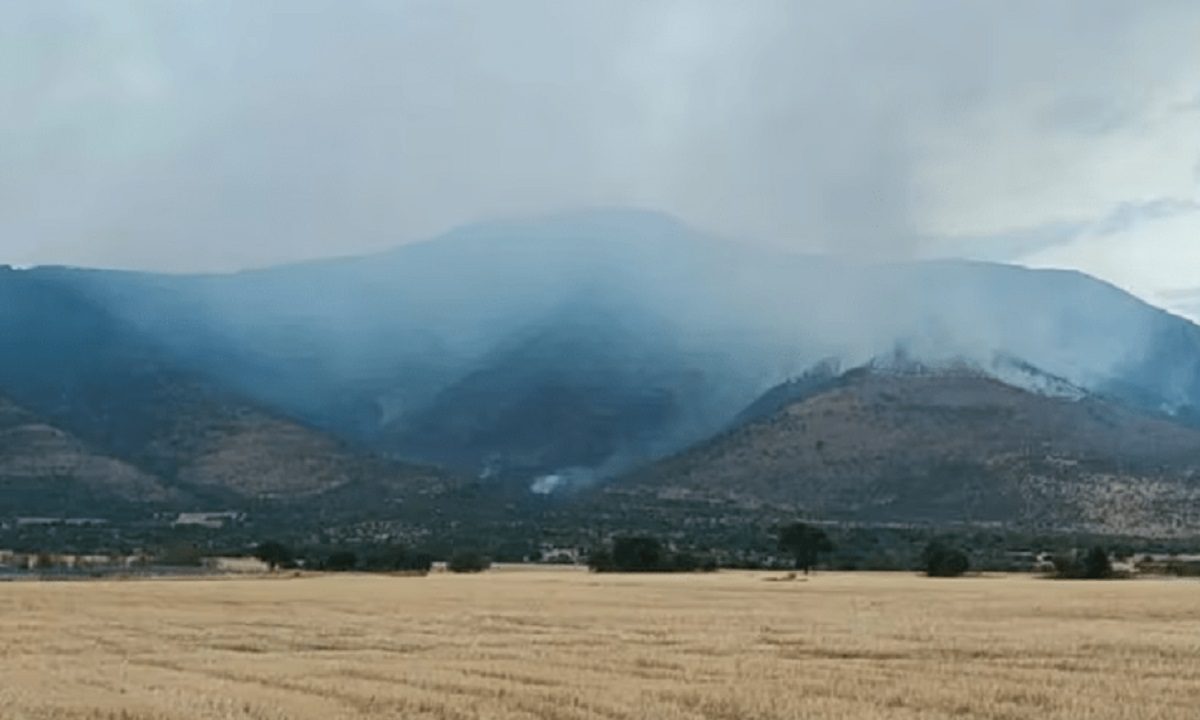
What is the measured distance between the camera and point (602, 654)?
3162 cm

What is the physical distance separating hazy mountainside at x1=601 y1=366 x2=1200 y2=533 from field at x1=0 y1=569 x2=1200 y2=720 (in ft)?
233

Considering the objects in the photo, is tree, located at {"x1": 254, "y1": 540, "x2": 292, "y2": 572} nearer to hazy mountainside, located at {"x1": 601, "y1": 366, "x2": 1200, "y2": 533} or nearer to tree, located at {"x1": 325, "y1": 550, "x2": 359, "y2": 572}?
tree, located at {"x1": 325, "y1": 550, "x2": 359, "y2": 572}

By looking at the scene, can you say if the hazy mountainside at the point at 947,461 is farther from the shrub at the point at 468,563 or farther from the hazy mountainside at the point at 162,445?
the shrub at the point at 468,563

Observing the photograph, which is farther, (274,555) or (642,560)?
(274,555)

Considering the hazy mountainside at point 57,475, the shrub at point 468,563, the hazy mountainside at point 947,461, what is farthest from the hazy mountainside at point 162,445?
the shrub at point 468,563

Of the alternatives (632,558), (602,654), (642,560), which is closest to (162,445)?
(632,558)

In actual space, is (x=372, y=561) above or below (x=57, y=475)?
below

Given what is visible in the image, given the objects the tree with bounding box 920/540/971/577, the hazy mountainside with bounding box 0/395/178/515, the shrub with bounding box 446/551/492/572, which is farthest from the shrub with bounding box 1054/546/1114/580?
the hazy mountainside with bounding box 0/395/178/515

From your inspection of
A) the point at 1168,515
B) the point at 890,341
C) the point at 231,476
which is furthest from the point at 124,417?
the point at 1168,515

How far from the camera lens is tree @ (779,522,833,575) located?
97688mm

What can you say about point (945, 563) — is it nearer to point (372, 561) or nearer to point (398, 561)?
point (398, 561)

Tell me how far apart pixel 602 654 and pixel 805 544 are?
67.2 metres

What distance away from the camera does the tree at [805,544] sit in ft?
320

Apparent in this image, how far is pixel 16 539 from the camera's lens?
117 m
